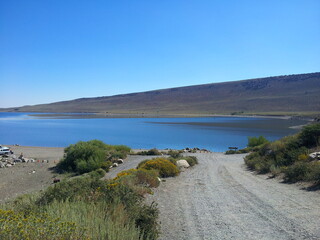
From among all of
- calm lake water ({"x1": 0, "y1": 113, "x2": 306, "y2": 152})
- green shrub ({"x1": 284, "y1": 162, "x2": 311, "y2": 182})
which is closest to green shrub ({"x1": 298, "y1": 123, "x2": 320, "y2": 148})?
green shrub ({"x1": 284, "y1": 162, "x2": 311, "y2": 182})

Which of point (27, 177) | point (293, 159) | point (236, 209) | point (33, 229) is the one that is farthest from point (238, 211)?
point (27, 177)

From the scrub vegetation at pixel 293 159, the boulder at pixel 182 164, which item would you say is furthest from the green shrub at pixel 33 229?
the boulder at pixel 182 164

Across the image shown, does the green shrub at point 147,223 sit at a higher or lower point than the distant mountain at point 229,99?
lower

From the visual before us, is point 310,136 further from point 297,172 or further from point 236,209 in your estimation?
point 236,209

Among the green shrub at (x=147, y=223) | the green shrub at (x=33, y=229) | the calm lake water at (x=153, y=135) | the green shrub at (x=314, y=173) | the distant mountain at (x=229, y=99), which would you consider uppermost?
the distant mountain at (x=229, y=99)

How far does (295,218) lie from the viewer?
6.50m

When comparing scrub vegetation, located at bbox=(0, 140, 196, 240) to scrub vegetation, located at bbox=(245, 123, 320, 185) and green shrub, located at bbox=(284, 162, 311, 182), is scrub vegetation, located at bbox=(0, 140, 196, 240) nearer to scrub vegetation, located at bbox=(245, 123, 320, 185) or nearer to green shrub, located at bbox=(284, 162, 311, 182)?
green shrub, located at bbox=(284, 162, 311, 182)

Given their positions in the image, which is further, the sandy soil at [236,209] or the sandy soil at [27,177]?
the sandy soil at [27,177]

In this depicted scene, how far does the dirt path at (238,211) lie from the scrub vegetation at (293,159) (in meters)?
0.91

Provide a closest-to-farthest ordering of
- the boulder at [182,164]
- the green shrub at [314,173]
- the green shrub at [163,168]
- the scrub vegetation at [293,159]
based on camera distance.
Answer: the green shrub at [314,173], the scrub vegetation at [293,159], the green shrub at [163,168], the boulder at [182,164]

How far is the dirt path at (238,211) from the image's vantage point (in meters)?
5.75

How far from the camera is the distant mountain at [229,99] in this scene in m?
112

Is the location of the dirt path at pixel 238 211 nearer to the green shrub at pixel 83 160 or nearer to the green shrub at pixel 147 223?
the green shrub at pixel 147 223

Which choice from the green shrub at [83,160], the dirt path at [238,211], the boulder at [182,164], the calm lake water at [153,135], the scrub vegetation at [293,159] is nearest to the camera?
the dirt path at [238,211]
